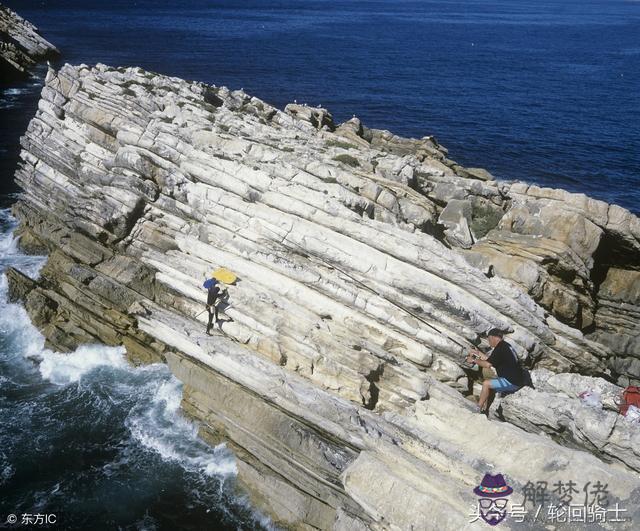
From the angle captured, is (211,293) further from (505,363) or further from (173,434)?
(505,363)

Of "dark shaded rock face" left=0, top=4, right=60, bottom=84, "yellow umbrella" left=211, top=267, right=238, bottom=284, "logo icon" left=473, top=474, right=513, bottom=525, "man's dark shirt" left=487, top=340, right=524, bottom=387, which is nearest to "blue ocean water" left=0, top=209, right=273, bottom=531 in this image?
"yellow umbrella" left=211, top=267, right=238, bottom=284

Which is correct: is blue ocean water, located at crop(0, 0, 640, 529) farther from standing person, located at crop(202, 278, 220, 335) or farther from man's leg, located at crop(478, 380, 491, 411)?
man's leg, located at crop(478, 380, 491, 411)

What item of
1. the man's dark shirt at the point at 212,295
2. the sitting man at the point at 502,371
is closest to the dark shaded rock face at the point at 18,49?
the man's dark shirt at the point at 212,295

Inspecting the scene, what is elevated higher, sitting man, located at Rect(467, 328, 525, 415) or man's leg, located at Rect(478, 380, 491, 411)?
sitting man, located at Rect(467, 328, 525, 415)

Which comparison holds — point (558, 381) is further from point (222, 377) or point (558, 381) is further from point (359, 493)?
point (222, 377)

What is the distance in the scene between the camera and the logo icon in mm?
14633

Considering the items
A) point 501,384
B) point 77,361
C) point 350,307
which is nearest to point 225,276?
point 350,307

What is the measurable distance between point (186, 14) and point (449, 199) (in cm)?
16009

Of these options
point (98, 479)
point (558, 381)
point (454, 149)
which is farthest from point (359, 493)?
point (454, 149)

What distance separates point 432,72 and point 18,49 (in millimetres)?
74418

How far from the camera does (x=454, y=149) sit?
5941 centimetres

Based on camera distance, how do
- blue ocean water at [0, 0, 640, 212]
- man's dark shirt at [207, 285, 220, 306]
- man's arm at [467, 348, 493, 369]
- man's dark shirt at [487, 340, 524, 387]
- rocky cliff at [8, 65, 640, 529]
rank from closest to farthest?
1. rocky cliff at [8, 65, 640, 529]
2. man's dark shirt at [487, 340, 524, 387]
3. man's arm at [467, 348, 493, 369]
4. man's dark shirt at [207, 285, 220, 306]
5. blue ocean water at [0, 0, 640, 212]

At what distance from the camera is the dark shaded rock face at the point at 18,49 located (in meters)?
73.4

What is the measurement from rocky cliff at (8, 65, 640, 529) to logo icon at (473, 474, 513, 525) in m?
0.42
